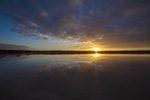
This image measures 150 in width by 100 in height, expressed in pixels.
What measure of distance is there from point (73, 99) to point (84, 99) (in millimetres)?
499

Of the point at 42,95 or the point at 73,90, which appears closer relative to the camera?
the point at 42,95

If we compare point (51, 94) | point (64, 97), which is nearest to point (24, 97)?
point (51, 94)

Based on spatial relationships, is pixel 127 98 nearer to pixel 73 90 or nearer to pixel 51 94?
pixel 73 90

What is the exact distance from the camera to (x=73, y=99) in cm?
521

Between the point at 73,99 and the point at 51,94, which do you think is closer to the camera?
the point at 73,99

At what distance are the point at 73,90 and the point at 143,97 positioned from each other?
339 centimetres

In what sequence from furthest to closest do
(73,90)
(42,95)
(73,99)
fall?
(73,90), (42,95), (73,99)

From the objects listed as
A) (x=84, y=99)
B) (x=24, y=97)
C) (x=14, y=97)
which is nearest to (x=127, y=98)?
(x=84, y=99)

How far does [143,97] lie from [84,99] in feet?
8.94

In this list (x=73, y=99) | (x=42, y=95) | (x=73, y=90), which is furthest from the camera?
(x=73, y=90)

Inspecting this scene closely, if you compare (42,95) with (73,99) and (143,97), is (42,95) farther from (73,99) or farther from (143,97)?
(143,97)

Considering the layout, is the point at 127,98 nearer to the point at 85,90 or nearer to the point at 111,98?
the point at 111,98

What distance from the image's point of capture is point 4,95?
5539 mm

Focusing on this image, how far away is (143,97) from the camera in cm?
531
